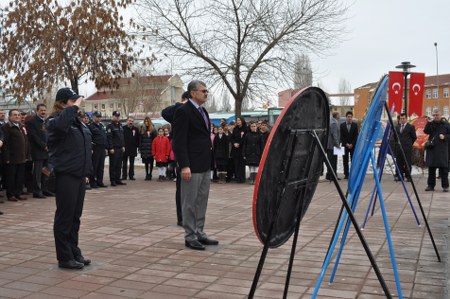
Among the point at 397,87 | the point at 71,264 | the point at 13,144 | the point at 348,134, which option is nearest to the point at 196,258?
the point at 71,264

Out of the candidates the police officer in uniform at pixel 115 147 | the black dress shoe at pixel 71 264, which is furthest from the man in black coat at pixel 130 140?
the black dress shoe at pixel 71 264

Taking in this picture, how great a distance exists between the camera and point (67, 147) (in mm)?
5062

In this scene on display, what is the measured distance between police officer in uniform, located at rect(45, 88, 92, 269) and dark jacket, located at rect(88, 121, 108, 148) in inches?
313

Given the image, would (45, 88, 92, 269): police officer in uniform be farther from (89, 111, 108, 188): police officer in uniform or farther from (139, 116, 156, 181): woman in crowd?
(139, 116, 156, 181): woman in crowd

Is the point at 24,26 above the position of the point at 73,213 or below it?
above

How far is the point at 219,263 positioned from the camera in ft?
17.7

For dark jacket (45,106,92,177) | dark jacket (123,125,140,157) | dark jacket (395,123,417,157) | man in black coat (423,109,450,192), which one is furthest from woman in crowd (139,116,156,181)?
dark jacket (45,106,92,177)

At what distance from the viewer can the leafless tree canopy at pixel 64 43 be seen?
54.3ft

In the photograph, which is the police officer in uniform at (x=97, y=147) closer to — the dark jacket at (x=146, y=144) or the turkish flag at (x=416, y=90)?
the dark jacket at (x=146, y=144)

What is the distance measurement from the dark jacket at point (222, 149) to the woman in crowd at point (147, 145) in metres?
2.23

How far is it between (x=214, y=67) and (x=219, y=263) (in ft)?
40.3

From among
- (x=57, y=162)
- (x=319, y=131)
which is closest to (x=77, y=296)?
(x=57, y=162)

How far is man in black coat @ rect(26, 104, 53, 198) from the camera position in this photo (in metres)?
10.7

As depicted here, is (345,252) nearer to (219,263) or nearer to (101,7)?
(219,263)
